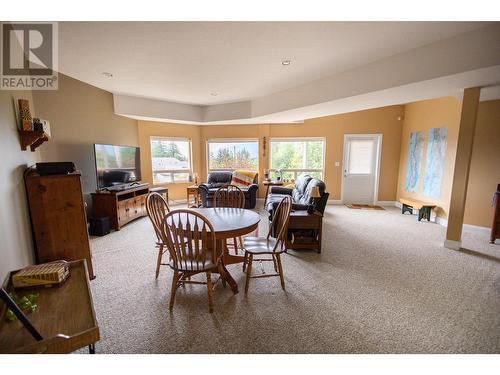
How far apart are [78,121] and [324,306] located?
4.44 metres

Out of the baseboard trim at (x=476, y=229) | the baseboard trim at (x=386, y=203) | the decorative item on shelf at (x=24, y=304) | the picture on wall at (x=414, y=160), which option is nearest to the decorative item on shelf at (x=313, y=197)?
the decorative item on shelf at (x=24, y=304)

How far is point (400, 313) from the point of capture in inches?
72.9

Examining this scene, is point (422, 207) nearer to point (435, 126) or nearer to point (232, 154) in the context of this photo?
point (435, 126)

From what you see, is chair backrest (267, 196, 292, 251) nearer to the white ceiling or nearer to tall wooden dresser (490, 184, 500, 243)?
the white ceiling

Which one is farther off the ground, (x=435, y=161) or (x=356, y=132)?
(x=356, y=132)

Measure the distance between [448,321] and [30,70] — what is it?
4.93 m

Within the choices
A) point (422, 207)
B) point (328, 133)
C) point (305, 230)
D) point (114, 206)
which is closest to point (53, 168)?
point (114, 206)

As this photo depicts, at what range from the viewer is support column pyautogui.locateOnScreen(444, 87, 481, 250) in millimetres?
2816

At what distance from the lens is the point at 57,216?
2178 mm

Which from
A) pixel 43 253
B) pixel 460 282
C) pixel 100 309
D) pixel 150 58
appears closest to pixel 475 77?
pixel 460 282

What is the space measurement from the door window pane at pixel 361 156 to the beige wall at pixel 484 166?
2.20 meters

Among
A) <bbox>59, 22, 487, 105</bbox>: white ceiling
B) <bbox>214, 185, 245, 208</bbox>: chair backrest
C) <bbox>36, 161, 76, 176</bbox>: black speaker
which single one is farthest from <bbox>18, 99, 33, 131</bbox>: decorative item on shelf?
<bbox>214, 185, 245, 208</bbox>: chair backrest

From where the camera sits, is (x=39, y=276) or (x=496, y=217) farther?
(x=496, y=217)

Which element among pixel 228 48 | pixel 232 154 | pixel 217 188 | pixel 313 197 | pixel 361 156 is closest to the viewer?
pixel 228 48
